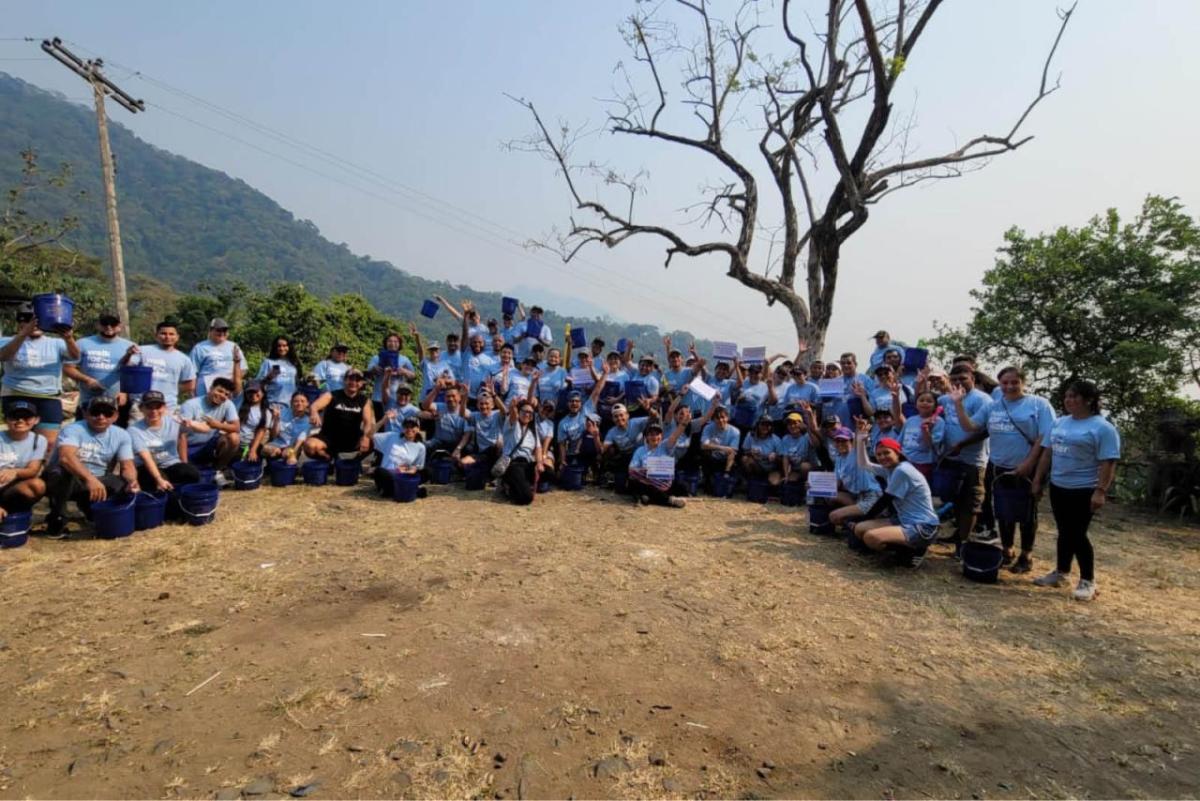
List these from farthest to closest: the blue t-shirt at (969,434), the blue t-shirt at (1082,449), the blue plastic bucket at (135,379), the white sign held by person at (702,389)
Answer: the white sign held by person at (702,389) → the blue plastic bucket at (135,379) → the blue t-shirt at (969,434) → the blue t-shirt at (1082,449)

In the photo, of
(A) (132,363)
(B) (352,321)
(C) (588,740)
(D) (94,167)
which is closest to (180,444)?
(A) (132,363)

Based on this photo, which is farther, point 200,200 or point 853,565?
point 200,200

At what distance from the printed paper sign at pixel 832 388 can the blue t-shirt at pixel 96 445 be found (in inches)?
311

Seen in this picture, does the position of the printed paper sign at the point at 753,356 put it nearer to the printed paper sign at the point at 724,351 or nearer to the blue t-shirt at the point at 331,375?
the printed paper sign at the point at 724,351

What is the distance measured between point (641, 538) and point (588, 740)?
3270mm

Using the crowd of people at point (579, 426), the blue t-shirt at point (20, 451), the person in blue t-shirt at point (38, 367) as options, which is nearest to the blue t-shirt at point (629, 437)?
the crowd of people at point (579, 426)

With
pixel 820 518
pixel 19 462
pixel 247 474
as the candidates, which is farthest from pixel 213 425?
pixel 820 518

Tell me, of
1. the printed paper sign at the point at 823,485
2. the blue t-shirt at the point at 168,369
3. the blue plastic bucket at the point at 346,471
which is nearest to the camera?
the blue t-shirt at the point at 168,369

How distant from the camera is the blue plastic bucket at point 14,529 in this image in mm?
4945

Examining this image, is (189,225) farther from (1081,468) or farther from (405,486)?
(1081,468)

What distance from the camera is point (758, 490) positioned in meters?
7.97

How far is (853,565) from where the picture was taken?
18.5 feet

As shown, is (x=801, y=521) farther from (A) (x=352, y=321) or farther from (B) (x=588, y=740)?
(A) (x=352, y=321)

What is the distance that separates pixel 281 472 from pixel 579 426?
3.74 m
